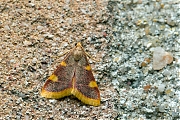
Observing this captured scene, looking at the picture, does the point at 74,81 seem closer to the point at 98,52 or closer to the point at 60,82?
the point at 60,82

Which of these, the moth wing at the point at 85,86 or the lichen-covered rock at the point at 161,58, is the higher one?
the lichen-covered rock at the point at 161,58

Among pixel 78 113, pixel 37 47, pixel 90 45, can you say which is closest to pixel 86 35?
pixel 90 45

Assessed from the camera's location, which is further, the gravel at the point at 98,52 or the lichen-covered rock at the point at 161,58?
the lichen-covered rock at the point at 161,58

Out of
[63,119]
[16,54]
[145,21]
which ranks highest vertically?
[145,21]

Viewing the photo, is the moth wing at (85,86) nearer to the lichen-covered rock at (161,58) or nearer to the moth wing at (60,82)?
the moth wing at (60,82)

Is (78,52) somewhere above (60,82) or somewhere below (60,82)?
above

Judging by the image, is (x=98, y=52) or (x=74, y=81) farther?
(x=98, y=52)

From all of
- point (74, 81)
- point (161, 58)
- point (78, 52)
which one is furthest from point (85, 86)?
point (161, 58)

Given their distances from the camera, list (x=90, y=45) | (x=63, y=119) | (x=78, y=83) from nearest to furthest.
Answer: (x=63, y=119) → (x=78, y=83) → (x=90, y=45)

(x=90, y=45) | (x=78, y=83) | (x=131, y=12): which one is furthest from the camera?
(x=131, y=12)

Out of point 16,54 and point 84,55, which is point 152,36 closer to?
point 84,55

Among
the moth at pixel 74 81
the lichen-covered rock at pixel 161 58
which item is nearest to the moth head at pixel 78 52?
the moth at pixel 74 81
